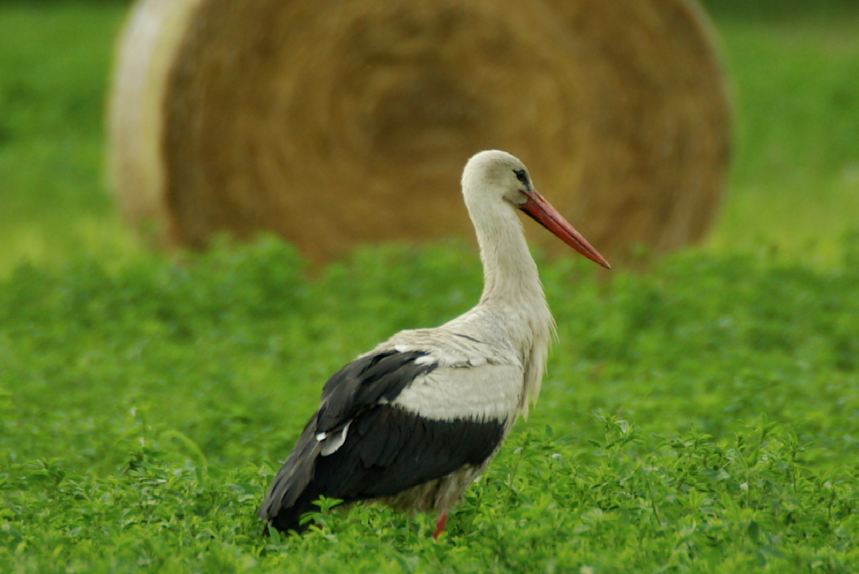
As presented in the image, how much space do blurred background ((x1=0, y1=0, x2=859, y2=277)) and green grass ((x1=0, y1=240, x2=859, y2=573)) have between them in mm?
1200

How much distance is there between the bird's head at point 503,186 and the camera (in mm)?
4383

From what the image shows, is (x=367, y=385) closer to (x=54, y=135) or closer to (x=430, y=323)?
(x=430, y=323)

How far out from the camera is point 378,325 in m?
6.36

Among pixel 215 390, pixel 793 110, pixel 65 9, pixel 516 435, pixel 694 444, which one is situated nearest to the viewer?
pixel 694 444

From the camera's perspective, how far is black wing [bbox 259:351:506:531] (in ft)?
11.8

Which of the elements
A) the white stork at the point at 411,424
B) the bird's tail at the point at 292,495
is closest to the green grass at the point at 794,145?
the white stork at the point at 411,424

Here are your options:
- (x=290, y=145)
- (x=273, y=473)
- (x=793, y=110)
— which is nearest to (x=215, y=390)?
(x=273, y=473)

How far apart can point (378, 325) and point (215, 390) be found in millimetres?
1415

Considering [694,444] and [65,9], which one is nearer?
[694,444]

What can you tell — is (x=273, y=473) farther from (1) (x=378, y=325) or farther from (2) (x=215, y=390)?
(1) (x=378, y=325)

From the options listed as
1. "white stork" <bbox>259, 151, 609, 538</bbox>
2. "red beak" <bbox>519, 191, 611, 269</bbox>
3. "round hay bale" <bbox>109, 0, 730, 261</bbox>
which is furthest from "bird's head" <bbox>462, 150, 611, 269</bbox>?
"round hay bale" <bbox>109, 0, 730, 261</bbox>

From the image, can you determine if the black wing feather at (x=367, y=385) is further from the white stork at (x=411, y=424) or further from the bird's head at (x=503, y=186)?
the bird's head at (x=503, y=186)

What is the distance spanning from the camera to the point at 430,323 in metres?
6.62

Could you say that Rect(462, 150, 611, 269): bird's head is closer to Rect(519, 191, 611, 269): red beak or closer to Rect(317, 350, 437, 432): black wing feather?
Rect(519, 191, 611, 269): red beak
